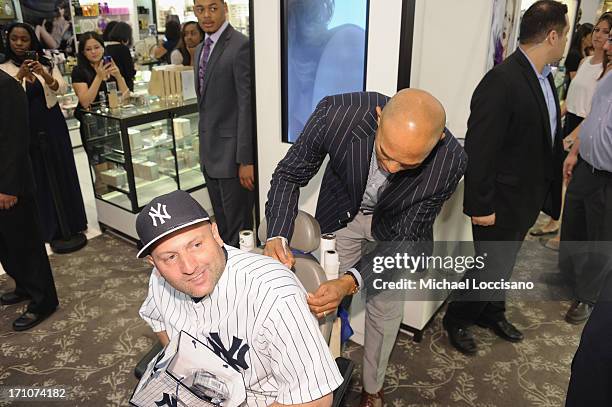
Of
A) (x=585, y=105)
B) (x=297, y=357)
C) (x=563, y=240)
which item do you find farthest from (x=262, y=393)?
(x=585, y=105)

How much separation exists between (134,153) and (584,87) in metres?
4.12

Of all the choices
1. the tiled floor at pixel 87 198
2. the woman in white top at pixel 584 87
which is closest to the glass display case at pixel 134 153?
the tiled floor at pixel 87 198

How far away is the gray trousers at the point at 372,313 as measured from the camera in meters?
2.34

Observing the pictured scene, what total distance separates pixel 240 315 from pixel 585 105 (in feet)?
13.6

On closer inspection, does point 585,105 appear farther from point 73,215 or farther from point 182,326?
point 73,215

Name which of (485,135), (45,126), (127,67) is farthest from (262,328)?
Result: (127,67)

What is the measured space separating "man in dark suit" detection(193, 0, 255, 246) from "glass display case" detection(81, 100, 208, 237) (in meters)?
0.89

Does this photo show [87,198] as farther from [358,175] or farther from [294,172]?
[358,175]

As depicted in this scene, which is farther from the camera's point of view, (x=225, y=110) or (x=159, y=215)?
(x=225, y=110)

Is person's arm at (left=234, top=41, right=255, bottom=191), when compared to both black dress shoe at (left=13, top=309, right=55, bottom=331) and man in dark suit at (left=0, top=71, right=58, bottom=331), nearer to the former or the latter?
man in dark suit at (left=0, top=71, right=58, bottom=331)

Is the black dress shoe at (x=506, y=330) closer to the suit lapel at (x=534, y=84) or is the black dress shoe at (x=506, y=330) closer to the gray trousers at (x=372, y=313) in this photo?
the gray trousers at (x=372, y=313)

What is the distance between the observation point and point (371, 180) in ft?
7.12

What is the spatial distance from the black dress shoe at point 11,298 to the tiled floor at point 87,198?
21.4 inches

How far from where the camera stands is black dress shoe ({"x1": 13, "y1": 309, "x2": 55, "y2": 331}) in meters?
3.21
